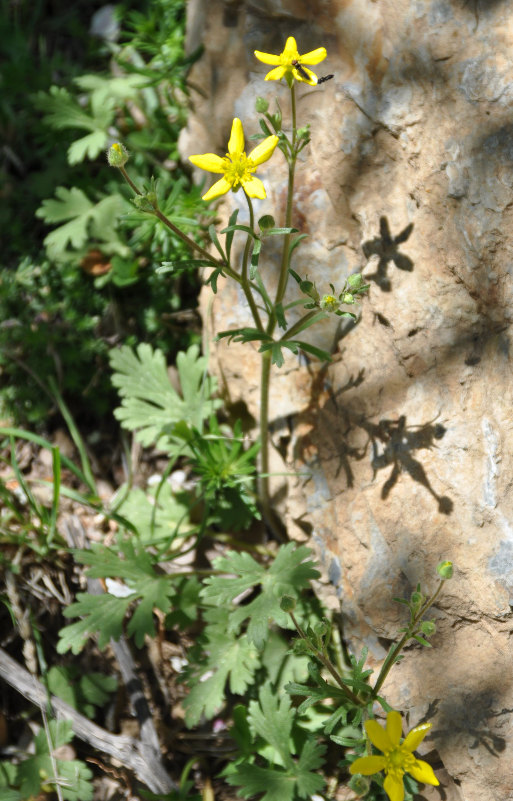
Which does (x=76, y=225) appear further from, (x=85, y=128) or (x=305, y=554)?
(x=305, y=554)

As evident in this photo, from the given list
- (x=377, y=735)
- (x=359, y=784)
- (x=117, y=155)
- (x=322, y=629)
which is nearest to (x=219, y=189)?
(x=117, y=155)

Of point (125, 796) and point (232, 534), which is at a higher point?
point (232, 534)

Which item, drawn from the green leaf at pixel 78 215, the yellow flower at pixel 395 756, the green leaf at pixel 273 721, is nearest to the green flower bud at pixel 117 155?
the green leaf at pixel 78 215

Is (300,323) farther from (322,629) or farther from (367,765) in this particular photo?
(367,765)

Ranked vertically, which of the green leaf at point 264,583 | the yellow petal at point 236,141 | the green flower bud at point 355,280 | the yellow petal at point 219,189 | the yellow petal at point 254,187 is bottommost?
the green leaf at point 264,583

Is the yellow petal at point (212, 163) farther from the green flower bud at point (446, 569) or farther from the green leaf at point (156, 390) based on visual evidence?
the green flower bud at point (446, 569)

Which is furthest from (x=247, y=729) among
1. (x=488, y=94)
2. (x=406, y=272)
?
(x=488, y=94)
